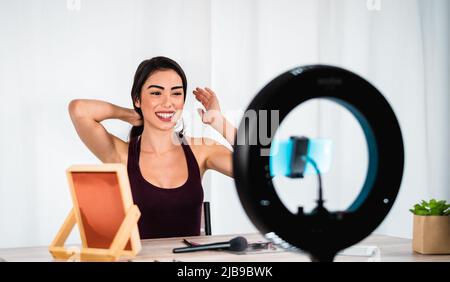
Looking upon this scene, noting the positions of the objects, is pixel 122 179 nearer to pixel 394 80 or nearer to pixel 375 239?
pixel 375 239

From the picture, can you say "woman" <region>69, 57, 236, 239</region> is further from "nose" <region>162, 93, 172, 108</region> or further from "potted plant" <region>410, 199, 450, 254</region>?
"potted plant" <region>410, 199, 450, 254</region>

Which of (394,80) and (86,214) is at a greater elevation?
(394,80)

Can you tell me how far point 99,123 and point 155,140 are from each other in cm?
25

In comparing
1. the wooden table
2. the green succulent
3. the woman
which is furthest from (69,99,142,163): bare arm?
the green succulent

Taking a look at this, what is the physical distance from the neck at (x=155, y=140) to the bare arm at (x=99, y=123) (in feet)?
0.25

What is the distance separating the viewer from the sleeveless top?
2018 millimetres

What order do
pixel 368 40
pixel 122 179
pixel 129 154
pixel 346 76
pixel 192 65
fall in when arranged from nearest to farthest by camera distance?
pixel 346 76
pixel 122 179
pixel 129 154
pixel 192 65
pixel 368 40

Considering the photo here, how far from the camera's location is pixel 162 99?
6.79 feet

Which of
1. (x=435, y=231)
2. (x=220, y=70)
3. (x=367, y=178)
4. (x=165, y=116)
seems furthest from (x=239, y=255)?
(x=220, y=70)

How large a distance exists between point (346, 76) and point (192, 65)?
6.45 feet

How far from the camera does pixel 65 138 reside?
228cm

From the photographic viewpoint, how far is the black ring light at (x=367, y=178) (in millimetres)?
528

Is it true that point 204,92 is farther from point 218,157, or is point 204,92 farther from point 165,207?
point 165,207
